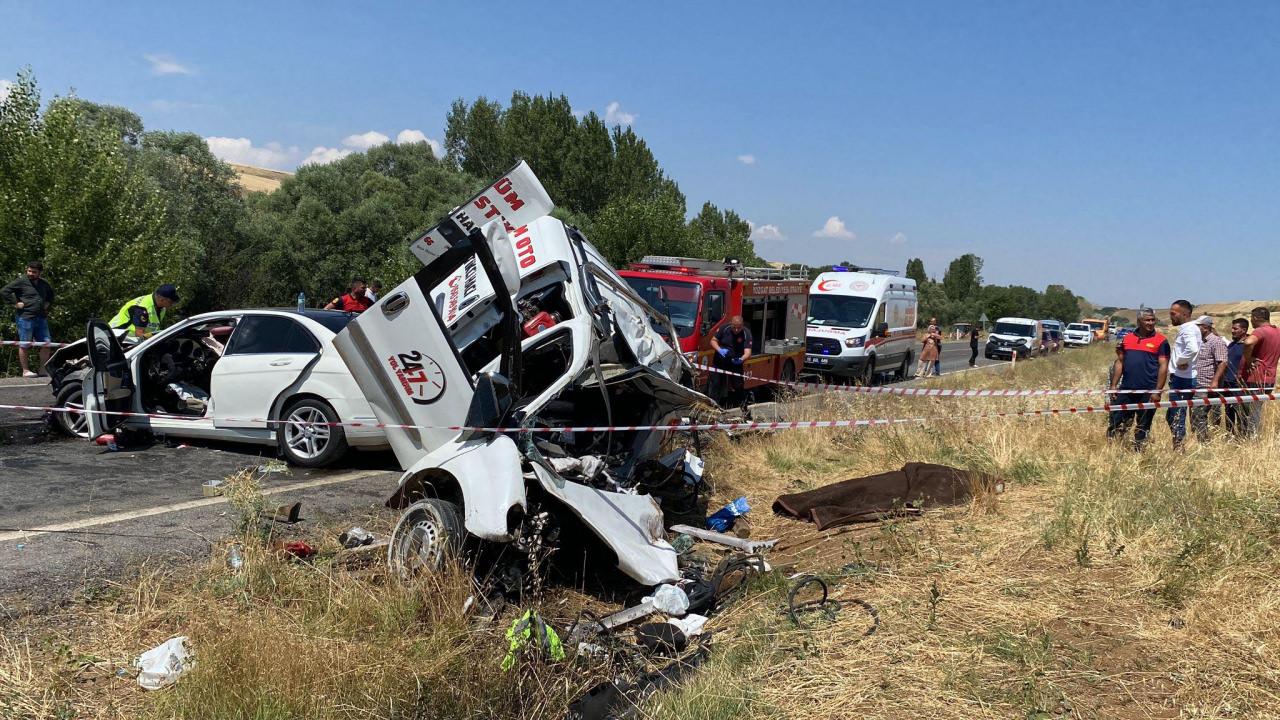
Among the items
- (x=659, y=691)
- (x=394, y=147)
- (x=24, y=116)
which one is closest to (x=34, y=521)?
(x=659, y=691)

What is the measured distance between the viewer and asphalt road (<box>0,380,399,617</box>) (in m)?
4.89

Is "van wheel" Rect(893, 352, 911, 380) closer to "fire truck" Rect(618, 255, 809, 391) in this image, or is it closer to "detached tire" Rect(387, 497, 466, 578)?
"fire truck" Rect(618, 255, 809, 391)

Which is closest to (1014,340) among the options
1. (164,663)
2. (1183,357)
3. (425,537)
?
(1183,357)

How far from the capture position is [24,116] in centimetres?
2091

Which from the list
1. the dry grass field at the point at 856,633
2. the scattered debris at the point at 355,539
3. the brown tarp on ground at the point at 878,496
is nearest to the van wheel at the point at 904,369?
the brown tarp on ground at the point at 878,496

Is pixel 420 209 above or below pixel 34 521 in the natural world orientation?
above

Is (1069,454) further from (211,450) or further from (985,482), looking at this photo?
(211,450)

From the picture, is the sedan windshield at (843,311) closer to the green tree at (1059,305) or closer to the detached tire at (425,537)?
the detached tire at (425,537)

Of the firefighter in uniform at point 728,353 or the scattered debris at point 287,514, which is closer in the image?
the scattered debris at point 287,514

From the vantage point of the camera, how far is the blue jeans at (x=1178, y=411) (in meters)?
8.97

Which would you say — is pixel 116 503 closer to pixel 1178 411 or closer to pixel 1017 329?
pixel 1178 411

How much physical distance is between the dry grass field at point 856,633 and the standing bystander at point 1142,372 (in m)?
2.43

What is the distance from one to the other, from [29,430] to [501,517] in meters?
6.47

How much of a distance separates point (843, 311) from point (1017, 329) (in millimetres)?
21486
